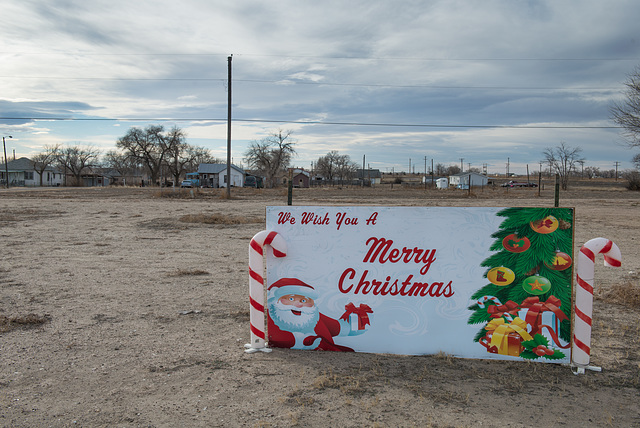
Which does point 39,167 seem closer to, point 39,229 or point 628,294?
point 39,229

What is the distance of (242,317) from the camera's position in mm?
5734

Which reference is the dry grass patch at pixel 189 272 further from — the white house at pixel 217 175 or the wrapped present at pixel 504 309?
the white house at pixel 217 175

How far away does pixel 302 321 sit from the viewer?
4.66 meters

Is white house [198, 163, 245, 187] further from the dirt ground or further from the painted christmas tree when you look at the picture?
the painted christmas tree

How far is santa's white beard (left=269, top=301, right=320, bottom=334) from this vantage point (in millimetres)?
4637

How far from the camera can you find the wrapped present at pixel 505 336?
4.28m

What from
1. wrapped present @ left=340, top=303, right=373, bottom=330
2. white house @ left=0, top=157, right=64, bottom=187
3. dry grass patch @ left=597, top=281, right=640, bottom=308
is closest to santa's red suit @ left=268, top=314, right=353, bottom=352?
wrapped present @ left=340, top=303, right=373, bottom=330

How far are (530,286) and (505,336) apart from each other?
1.77ft

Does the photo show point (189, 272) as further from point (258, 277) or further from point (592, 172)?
point (592, 172)

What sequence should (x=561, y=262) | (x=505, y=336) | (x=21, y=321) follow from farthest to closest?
(x=21, y=321)
(x=505, y=336)
(x=561, y=262)

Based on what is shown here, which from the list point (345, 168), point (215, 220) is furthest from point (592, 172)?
point (215, 220)

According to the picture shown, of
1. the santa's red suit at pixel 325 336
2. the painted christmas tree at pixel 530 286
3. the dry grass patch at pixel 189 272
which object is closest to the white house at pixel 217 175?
the dry grass patch at pixel 189 272

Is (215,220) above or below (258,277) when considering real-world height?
below

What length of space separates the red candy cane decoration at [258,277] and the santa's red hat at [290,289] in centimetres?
15
